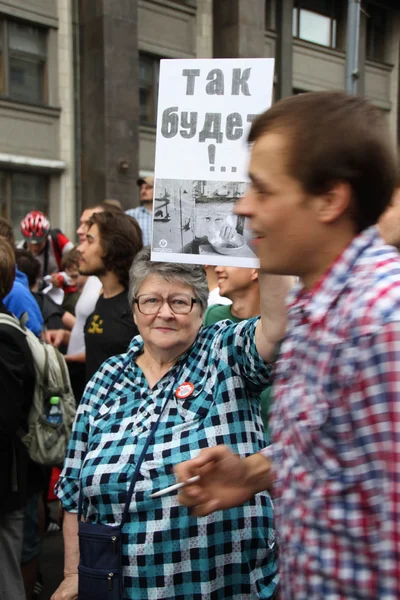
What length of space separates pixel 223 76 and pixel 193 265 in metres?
0.63

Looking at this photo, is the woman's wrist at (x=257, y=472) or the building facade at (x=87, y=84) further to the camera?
the building facade at (x=87, y=84)

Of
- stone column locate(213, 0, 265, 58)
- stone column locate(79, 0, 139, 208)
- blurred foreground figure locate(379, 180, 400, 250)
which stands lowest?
blurred foreground figure locate(379, 180, 400, 250)

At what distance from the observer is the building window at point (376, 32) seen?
23.5 m

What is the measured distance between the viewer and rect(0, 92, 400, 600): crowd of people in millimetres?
990

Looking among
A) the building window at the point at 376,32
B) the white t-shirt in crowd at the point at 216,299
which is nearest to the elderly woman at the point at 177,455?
the white t-shirt in crowd at the point at 216,299

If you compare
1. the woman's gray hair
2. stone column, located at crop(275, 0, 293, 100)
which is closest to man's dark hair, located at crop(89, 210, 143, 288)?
the woman's gray hair

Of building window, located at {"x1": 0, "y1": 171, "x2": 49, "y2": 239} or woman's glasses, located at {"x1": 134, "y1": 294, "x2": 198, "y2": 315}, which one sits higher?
building window, located at {"x1": 0, "y1": 171, "x2": 49, "y2": 239}

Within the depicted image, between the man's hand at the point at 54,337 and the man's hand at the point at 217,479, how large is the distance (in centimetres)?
428

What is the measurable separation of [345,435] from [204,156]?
55.1 inches

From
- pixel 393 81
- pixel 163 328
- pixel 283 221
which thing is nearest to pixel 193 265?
pixel 163 328

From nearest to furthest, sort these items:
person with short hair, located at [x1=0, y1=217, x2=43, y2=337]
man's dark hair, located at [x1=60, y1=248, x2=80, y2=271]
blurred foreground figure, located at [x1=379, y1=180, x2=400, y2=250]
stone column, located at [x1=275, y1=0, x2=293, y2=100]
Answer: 1. blurred foreground figure, located at [x1=379, y1=180, x2=400, y2=250]
2. person with short hair, located at [x1=0, y1=217, x2=43, y2=337]
3. man's dark hair, located at [x1=60, y1=248, x2=80, y2=271]
4. stone column, located at [x1=275, y1=0, x2=293, y2=100]

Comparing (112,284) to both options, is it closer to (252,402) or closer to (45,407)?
(45,407)

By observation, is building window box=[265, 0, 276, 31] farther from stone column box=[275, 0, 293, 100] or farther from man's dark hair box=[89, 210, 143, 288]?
man's dark hair box=[89, 210, 143, 288]

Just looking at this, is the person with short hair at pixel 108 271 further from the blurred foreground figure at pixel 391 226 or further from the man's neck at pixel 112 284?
the blurred foreground figure at pixel 391 226
